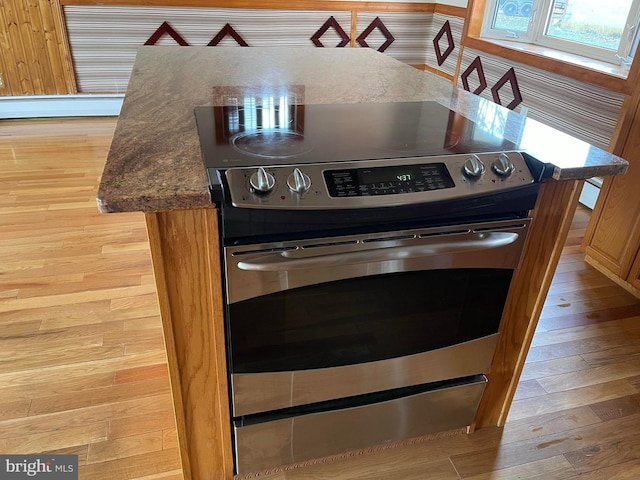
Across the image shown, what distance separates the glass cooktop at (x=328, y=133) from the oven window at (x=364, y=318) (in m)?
0.30

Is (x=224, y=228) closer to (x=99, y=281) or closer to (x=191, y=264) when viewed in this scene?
→ (x=191, y=264)

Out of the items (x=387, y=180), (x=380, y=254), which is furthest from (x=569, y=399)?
(x=387, y=180)

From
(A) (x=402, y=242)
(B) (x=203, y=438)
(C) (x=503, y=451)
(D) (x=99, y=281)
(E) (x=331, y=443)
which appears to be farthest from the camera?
(D) (x=99, y=281)

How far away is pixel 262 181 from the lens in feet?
3.16

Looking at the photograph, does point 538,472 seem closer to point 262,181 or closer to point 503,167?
point 503,167

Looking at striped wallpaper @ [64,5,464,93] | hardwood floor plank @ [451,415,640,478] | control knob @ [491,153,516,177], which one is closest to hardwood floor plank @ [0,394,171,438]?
hardwood floor plank @ [451,415,640,478]

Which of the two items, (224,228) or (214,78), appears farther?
(214,78)

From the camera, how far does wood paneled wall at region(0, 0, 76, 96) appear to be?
3.80 m

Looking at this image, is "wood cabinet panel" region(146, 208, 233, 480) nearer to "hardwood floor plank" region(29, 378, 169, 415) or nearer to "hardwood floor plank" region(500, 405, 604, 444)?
"hardwood floor plank" region(29, 378, 169, 415)

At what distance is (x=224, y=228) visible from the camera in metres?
0.99

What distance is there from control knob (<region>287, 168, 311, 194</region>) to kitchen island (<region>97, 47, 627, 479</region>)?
163mm

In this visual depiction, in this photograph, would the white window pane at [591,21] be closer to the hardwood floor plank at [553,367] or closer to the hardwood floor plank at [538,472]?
the hardwood floor plank at [553,367]

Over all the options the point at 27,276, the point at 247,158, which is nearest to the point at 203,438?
the point at 247,158

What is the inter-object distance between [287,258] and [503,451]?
1039 mm
